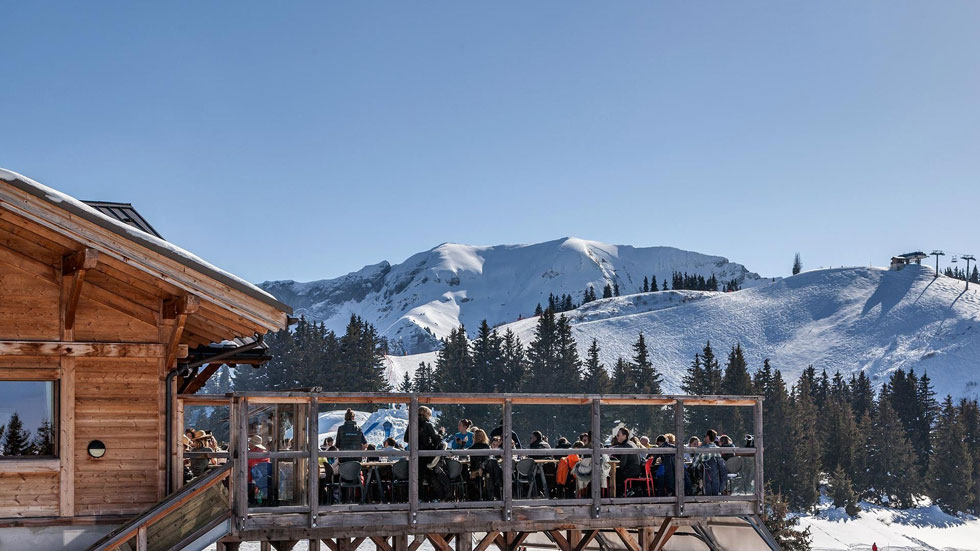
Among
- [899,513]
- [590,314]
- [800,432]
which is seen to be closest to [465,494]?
[800,432]

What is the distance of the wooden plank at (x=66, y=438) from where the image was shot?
12484 mm

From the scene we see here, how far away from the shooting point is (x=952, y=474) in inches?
3637

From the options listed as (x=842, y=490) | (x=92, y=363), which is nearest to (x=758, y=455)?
(x=92, y=363)

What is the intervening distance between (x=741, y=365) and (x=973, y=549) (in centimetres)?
2330

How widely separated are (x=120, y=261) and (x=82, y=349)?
1273 millimetres

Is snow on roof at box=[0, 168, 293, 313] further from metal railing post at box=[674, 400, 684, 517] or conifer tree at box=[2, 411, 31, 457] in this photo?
metal railing post at box=[674, 400, 684, 517]

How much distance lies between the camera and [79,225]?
38.8 ft

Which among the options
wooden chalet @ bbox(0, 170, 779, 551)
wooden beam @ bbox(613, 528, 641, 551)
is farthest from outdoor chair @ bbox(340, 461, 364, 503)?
wooden beam @ bbox(613, 528, 641, 551)

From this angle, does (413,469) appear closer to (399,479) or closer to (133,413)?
(399,479)

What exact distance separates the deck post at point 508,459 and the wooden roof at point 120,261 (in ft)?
11.3

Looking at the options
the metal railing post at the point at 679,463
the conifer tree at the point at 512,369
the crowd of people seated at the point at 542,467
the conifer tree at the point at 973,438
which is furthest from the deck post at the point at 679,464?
the conifer tree at the point at 973,438

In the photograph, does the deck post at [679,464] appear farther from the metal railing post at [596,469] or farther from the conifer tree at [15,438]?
the conifer tree at [15,438]

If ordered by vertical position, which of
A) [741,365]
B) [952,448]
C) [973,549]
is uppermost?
[741,365]

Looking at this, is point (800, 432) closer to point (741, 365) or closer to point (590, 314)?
point (741, 365)
